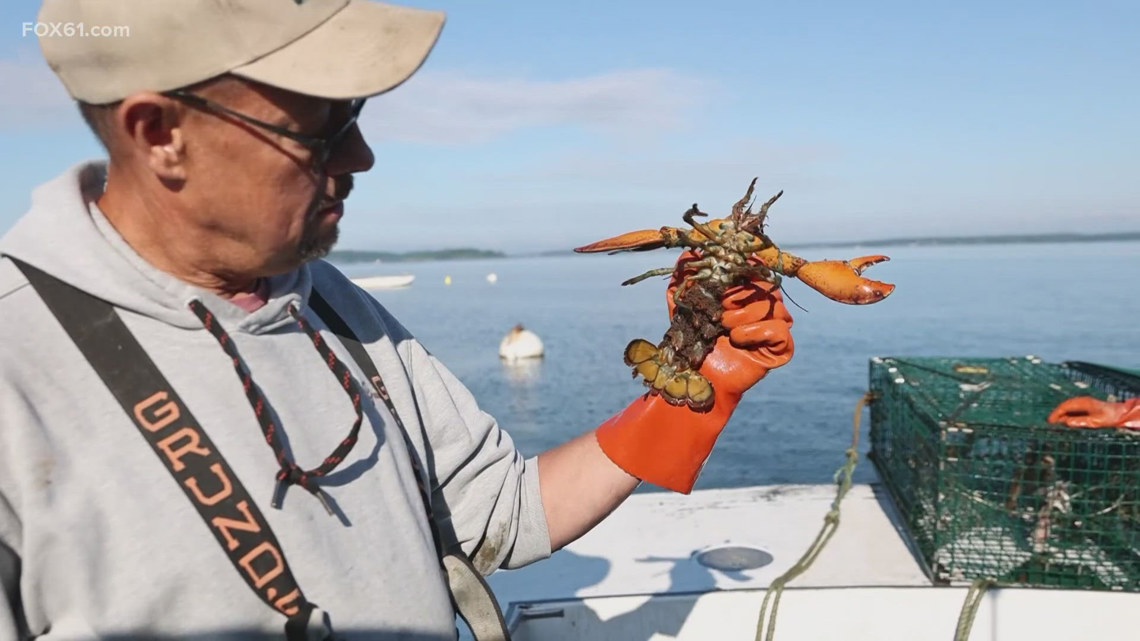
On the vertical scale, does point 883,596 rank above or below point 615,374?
above

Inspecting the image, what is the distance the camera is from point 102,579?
1311 mm

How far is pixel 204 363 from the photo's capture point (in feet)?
4.95

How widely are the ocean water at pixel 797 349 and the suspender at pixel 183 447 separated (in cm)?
325

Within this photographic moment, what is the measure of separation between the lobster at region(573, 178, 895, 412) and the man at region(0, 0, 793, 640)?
3.43ft

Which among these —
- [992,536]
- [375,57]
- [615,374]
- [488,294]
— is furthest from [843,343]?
[488,294]

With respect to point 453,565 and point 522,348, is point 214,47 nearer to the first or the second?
point 453,565

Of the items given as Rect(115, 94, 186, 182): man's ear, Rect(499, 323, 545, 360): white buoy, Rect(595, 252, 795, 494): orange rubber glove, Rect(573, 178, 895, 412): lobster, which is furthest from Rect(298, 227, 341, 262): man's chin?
Rect(499, 323, 545, 360): white buoy

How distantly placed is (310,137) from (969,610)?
311 centimetres

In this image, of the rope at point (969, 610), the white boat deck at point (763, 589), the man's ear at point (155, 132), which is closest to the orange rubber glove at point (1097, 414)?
the white boat deck at point (763, 589)

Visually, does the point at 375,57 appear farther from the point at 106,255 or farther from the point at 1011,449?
the point at 1011,449

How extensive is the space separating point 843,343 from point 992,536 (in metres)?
17.5

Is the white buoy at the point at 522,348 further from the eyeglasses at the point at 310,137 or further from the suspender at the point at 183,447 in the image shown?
the suspender at the point at 183,447

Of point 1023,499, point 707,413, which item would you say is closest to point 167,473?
point 707,413

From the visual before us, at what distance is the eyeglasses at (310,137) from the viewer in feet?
4.58
